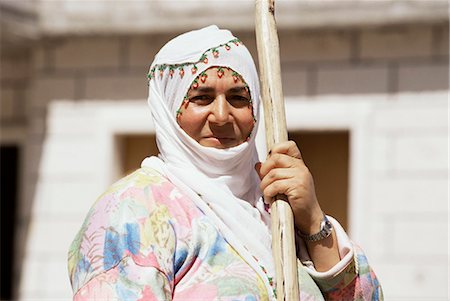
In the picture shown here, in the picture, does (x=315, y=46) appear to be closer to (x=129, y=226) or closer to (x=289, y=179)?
(x=289, y=179)

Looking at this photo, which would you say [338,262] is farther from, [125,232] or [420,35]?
[420,35]

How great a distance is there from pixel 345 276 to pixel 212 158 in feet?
1.53

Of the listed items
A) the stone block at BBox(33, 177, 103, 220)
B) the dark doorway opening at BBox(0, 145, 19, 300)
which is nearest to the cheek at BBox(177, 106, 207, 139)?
the stone block at BBox(33, 177, 103, 220)

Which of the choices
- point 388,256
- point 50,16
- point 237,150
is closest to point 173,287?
point 237,150

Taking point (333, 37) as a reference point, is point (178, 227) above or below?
below

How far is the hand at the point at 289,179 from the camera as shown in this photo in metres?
3.61

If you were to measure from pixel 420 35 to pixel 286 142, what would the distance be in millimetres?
6123

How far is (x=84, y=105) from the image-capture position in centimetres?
1023

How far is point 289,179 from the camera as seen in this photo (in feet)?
11.8

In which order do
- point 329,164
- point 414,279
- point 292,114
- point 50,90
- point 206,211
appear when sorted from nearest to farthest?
point 206,211
point 414,279
point 292,114
point 329,164
point 50,90

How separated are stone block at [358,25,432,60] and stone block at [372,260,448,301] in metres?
1.36

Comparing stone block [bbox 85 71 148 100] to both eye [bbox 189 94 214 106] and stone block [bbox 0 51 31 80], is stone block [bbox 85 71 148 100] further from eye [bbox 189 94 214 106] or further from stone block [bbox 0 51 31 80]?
eye [bbox 189 94 214 106]

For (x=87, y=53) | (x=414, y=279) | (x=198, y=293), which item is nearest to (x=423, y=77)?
(x=414, y=279)

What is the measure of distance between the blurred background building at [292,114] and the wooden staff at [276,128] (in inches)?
223
